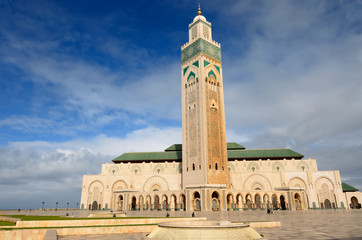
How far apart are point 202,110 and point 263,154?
16465 millimetres

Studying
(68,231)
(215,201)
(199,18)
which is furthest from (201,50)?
(68,231)

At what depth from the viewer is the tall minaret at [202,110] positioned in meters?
44.9

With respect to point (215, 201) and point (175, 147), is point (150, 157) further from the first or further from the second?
point (215, 201)

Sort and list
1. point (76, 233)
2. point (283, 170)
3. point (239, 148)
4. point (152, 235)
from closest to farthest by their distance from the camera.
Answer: point (152, 235) < point (76, 233) < point (283, 170) < point (239, 148)

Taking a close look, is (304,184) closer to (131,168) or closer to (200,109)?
(200,109)

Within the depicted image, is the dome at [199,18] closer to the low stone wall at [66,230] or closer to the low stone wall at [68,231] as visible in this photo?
the low stone wall at [66,230]

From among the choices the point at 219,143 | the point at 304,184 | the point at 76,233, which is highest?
the point at 219,143

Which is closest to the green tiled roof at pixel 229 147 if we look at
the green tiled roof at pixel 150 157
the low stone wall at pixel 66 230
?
the green tiled roof at pixel 150 157

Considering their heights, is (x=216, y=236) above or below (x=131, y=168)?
below

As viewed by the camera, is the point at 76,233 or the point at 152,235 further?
the point at 76,233

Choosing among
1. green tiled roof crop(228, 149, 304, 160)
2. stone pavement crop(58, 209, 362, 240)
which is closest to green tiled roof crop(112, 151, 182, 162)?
green tiled roof crop(228, 149, 304, 160)

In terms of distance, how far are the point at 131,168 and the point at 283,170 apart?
99.3 feet

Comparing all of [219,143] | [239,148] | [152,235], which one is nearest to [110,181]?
[219,143]

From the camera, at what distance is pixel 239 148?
56.6 meters
